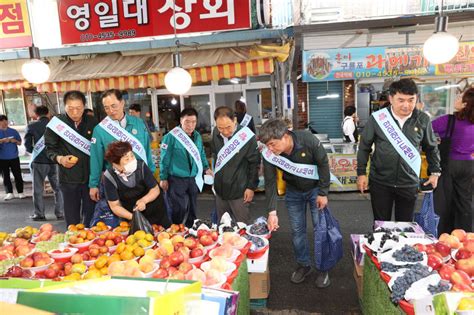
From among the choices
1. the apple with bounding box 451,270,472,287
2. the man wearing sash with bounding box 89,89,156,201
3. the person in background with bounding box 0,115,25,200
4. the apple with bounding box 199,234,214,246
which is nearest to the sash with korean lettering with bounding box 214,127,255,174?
the man wearing sash with bounding box 89,89,156,201

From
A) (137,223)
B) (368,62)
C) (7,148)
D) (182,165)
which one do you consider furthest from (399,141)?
(7,148)

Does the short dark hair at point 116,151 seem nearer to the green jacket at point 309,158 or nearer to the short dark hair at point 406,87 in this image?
the green jacket at point 309,158

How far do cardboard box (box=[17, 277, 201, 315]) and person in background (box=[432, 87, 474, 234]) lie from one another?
3.69m

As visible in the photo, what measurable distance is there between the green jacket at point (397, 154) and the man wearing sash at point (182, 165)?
2273 millimetres

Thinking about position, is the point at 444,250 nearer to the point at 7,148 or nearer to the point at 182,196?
the point at 182,196

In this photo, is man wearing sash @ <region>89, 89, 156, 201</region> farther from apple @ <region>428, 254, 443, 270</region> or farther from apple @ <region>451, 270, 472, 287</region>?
apple @ <region>451, 270, 472, 287</region>

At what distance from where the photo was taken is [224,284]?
6.88 feet

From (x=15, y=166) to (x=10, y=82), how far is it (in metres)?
2.27

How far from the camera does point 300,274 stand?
390 cm

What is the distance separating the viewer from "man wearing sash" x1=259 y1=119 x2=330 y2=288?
3.22 metres

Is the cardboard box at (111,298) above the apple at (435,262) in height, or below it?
above

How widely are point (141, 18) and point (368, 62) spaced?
15.1 ft

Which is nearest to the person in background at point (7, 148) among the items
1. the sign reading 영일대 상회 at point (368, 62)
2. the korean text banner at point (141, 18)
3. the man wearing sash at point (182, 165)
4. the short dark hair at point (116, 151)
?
the korean text banner at point (141, 18)

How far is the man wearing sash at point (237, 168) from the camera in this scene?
405 centimetres
